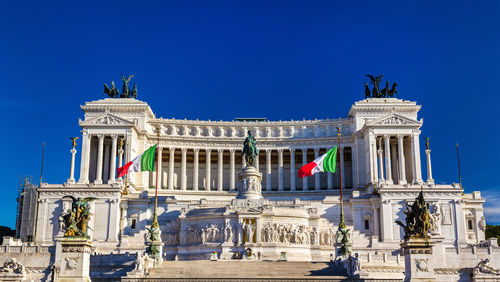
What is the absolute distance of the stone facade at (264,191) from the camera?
64188 mm

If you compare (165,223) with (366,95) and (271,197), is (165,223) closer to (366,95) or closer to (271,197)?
(271,197)

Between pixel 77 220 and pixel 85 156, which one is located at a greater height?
pixel 85 156

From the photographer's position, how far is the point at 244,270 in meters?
47.7

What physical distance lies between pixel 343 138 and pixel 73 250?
205 ft

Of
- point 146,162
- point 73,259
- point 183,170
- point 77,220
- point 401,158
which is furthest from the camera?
point 183,170

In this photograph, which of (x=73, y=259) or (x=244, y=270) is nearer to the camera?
(x=73, y=259)

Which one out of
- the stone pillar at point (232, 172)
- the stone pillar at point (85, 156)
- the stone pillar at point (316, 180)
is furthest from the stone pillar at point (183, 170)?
the stone pillar at point (316, 180)

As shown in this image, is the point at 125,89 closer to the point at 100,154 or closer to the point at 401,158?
the point at 100,154

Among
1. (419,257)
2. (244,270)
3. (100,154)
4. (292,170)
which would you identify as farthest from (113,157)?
(419,257)

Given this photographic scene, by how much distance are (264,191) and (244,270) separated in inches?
1850

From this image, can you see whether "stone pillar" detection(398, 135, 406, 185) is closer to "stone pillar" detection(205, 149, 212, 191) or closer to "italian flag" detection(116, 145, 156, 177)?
"stone pillar" detection(205, 149, 212, 191)

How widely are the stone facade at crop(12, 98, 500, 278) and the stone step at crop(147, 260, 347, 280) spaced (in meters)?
4.32

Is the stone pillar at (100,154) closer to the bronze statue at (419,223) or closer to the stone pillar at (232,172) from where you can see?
the stone pillar at (232,172)

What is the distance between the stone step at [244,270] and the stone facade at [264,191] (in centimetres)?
432
